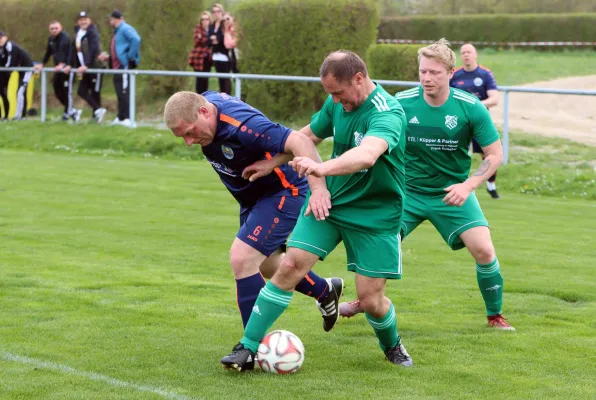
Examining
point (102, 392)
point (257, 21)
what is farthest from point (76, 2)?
point (102, 392)

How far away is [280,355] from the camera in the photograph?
225 inches

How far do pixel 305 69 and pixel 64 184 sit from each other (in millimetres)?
7820

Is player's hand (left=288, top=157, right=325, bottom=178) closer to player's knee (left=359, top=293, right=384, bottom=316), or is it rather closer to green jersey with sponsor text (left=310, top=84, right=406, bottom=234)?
green jersey with sponsor text (left=310, top=84, right=406, bottom=234)

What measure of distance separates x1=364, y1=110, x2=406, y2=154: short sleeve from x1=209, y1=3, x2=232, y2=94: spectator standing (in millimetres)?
13254

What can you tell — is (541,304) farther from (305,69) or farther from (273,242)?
(305,69)

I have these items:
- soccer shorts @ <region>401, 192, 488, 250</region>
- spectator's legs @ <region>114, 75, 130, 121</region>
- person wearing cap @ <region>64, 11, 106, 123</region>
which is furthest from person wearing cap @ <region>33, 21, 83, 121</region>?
soccer shorts @ <region>401, 192, 488, 250</region>

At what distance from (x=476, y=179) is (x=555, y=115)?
663 inches

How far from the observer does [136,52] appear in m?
19.5

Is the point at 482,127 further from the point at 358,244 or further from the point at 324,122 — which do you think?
the point at 358,244

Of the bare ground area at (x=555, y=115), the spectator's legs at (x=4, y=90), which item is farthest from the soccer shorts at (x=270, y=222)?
the spectator's legs at (x=4, y=90)

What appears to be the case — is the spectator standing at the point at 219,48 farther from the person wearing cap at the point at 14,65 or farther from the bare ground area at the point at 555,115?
the bare ground area at the point at 555,115

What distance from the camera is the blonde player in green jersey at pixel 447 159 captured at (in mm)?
6852

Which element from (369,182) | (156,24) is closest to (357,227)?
(369,182)

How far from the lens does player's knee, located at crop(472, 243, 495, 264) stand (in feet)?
22.7
